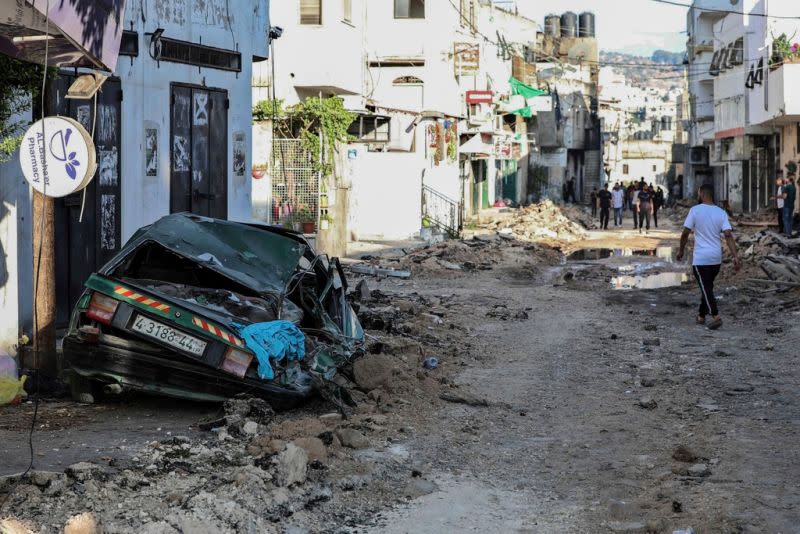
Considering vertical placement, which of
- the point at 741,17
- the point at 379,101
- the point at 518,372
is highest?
the point at 741,17

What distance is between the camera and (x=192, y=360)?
8883 millimetres

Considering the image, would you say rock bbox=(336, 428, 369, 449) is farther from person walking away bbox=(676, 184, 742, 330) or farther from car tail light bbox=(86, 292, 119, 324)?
person walking away bbox=(676, 184, 742, 330)

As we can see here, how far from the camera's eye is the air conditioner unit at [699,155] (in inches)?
3132

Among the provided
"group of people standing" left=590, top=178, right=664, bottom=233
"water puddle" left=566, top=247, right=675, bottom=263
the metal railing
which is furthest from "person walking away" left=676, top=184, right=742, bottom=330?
"group of people standing" left=590, top=178, right=664, bottom=233

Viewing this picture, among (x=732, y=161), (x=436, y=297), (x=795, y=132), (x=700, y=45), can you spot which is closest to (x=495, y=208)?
(x=732, y=161)

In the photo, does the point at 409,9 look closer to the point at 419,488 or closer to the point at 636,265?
the point at 636,265

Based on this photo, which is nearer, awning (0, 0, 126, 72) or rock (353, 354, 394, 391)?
awning (0, 0, 126, 72)

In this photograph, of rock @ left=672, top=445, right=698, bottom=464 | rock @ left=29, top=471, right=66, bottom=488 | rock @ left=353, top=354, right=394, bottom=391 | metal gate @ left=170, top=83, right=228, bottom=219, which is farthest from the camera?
metal gate @ left=170, top=83, right=228, bottom=219

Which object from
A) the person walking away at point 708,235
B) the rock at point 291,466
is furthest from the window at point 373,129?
the rock at point 291,466

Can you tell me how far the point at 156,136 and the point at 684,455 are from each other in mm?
9012

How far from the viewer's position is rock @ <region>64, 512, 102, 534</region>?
5.91 metres

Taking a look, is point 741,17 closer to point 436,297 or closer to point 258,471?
point 436,297

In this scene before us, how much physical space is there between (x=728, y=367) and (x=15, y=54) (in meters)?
8.02

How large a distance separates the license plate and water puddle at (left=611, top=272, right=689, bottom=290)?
601 inches
